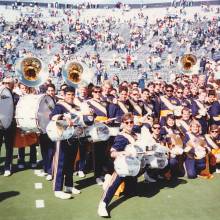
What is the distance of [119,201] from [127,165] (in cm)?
104

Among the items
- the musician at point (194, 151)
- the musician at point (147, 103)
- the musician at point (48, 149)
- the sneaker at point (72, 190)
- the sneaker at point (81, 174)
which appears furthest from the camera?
the musician at point (147, 103)

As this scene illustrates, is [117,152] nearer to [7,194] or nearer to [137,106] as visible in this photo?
[7,194]

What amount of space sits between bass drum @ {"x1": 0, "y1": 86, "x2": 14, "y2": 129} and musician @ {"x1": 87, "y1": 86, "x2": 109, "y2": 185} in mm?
1430

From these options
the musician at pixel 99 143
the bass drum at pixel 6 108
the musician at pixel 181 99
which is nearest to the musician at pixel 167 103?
the musician at pixel 181 99

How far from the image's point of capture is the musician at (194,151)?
25.2 ft

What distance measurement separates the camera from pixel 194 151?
7.73 m

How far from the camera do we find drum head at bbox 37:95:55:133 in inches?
268

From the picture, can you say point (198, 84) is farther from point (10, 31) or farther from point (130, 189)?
point (10, 31)

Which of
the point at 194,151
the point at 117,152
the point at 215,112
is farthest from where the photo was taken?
the point at 215,112

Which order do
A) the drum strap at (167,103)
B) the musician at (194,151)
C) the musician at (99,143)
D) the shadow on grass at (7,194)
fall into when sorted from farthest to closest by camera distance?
the drum strap at (167,103)
the musician at (194,151)
the musician at (99,143)
the shadow on grass at (7,194)

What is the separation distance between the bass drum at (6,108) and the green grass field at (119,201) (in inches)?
42.8

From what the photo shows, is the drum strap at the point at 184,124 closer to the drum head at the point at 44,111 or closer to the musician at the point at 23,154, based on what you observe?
the drum head at the point at 44,111

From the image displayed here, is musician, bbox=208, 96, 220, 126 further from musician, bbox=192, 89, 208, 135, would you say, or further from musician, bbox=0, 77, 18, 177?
musician, bbox=0, 77, 18, 177

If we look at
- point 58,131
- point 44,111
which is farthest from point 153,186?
point 44,111
